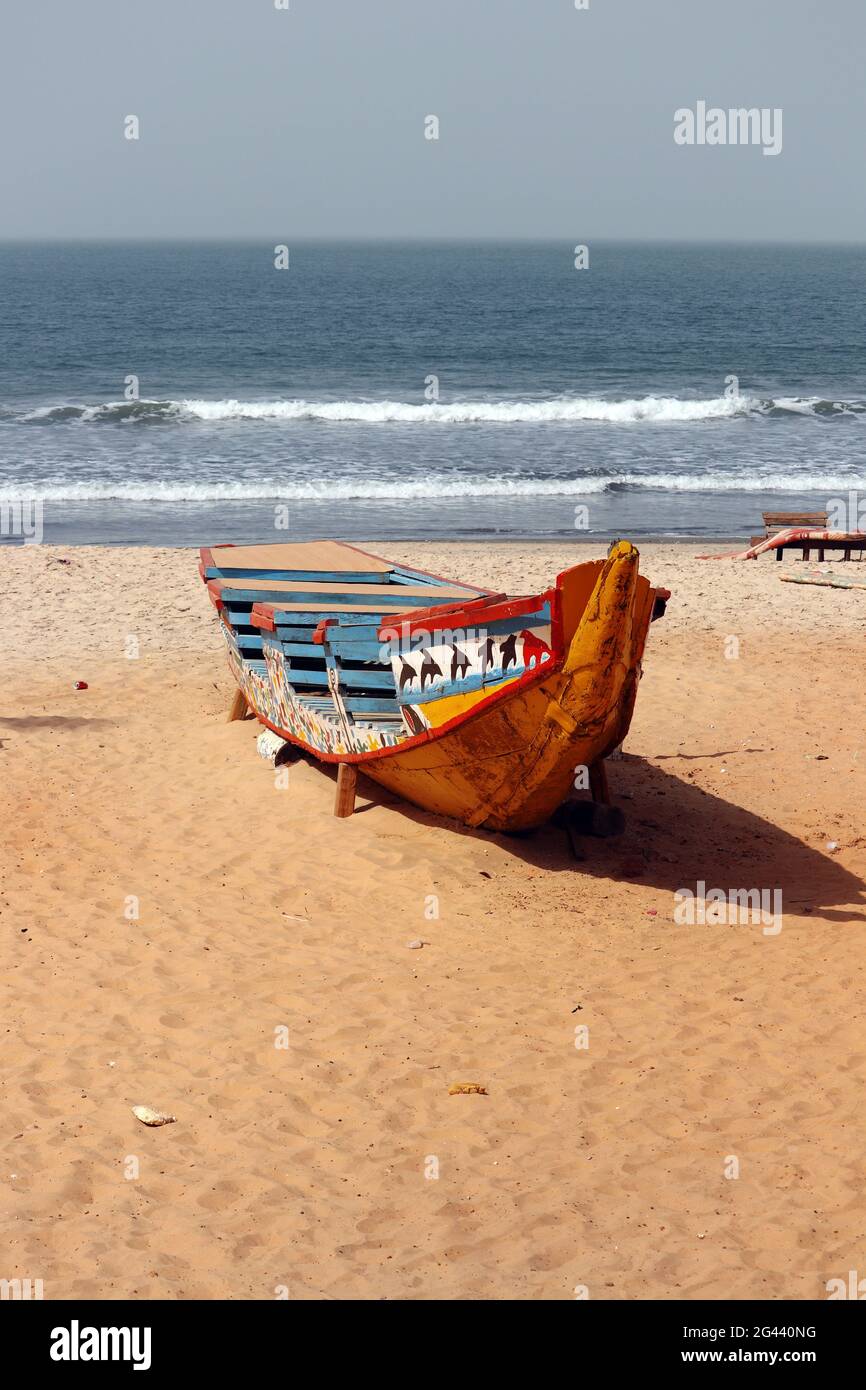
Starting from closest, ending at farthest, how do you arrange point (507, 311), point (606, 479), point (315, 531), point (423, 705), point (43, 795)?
point (423, 705) < point (43, 795) < point (315, 531) < point (606, 479) < point (507, 311)

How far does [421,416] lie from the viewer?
116 feet

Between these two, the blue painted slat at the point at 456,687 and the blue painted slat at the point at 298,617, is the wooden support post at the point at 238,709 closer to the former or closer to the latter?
the blue painted slat at the point at 298,617

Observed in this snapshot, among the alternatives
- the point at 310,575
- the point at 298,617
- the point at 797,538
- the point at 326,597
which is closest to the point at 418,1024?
the point at 298,617

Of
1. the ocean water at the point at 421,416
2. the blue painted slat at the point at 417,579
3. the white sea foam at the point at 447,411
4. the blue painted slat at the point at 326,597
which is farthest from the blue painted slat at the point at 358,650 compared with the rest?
the white sea foam at the point at 447,411

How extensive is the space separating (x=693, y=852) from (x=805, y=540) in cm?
993

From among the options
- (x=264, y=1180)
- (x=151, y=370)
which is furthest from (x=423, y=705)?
(x=151, y=370)

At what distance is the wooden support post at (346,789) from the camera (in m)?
8.89

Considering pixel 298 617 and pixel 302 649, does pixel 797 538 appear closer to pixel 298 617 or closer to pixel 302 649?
pixel 298 617

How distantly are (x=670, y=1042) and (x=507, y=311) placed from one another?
219ft

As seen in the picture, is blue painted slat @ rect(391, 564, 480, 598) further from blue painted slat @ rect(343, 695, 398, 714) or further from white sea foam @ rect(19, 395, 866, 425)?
white sea foam @ rect(19, 395, 866, 425)
